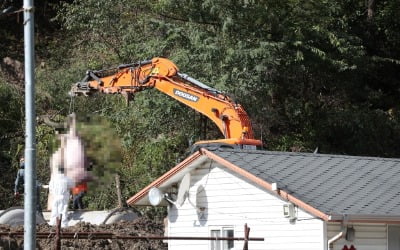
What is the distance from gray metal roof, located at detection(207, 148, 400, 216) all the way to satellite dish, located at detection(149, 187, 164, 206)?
181 centimetres

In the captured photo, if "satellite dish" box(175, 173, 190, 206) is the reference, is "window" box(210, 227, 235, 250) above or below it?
below

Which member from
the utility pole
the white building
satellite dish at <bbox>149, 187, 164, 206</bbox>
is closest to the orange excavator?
the white building

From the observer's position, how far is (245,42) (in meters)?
25.1

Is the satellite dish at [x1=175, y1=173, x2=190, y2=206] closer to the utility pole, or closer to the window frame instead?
the window frame

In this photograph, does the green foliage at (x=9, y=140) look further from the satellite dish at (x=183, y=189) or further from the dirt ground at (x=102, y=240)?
the satellite dish at (x=183, y=189)

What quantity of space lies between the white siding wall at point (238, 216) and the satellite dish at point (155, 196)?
0.64 metres

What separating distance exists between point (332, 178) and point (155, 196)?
13.1ft

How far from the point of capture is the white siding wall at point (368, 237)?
52.9ft

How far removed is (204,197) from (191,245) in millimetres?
1257

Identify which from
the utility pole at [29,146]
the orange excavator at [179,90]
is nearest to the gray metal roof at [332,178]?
the orange excavator at [179,90]

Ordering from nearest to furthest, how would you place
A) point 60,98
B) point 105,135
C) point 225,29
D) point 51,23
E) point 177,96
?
point 105,135 → point 177,96 → point 225,29 → point 60,98 → point 51,23

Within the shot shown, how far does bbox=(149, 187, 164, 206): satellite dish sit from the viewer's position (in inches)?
734

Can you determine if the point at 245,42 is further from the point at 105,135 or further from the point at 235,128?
the point at 105,135

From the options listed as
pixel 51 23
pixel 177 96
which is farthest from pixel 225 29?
pixel 51 23
